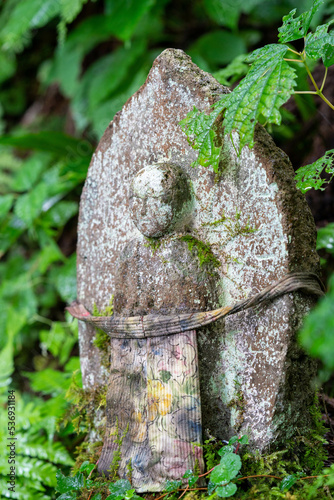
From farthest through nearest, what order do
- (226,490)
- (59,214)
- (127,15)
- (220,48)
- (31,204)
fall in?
(59,214), (220,48), (31,204), (127,15), (226,490)

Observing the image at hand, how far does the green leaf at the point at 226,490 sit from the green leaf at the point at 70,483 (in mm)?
332

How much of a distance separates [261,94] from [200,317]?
51 centimetres

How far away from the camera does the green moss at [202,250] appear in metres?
1.12

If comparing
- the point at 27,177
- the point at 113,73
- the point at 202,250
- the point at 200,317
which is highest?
the point at 113,73

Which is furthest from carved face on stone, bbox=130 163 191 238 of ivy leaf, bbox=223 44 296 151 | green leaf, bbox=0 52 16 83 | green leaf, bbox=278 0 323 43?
green leaf, bbox=0 52 16 83

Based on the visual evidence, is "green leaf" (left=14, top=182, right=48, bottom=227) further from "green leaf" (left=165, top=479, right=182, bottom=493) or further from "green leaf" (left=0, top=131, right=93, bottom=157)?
"green leaf" (left=165, top=479, right=182, bottom=493)

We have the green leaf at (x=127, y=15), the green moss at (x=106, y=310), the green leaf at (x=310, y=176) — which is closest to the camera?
the green leaf at (x=310, y=176)

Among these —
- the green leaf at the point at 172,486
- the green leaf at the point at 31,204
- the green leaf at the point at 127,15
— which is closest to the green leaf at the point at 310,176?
the green leaf at the point at 172,486

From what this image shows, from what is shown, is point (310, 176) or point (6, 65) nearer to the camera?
point (310, 176)

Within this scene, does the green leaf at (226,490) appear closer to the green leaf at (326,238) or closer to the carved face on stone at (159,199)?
the carved face on stone at (159,199)

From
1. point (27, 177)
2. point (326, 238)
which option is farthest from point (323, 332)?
point (27, 177)

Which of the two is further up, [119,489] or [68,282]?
[68,282]

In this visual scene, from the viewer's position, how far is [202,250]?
1.13 meters

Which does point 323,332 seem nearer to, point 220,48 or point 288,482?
point 288,482
